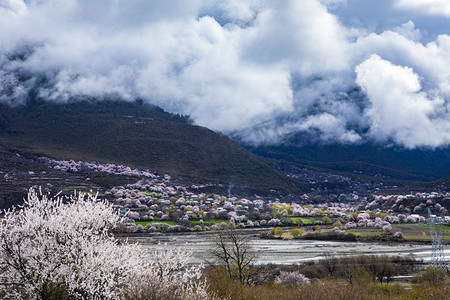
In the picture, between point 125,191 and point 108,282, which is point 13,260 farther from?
point 125,191

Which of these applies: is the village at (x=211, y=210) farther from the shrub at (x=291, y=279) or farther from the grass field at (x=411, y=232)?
the shrub at (x=291, y=279)

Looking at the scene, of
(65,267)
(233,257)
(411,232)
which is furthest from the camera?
(411,232)

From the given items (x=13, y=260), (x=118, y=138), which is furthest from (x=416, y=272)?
(x=118, y=138)

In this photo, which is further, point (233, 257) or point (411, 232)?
point (411, 232)

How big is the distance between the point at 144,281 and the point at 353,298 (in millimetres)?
12860

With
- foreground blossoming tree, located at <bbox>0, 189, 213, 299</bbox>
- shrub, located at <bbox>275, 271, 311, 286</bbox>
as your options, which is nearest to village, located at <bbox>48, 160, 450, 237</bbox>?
shrub, located at <bbox>275, 271, 311, 286</bbox>

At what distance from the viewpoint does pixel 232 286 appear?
2212 centimetres

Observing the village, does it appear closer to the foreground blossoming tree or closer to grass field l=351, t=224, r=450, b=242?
grass field l=351, t=224, r=450, b=242

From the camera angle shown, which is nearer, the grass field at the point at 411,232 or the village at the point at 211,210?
the grass field at the point at 411,232

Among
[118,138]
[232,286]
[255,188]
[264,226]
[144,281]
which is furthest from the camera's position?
[118,138]

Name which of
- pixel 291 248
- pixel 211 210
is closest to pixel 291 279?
pixel 291 248

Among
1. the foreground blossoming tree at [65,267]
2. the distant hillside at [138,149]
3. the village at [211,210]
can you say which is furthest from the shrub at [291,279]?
the distant hillside at [138,149]

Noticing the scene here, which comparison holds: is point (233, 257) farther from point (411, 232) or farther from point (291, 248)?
point (411, 232)

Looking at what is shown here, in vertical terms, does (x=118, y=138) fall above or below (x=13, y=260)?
above
